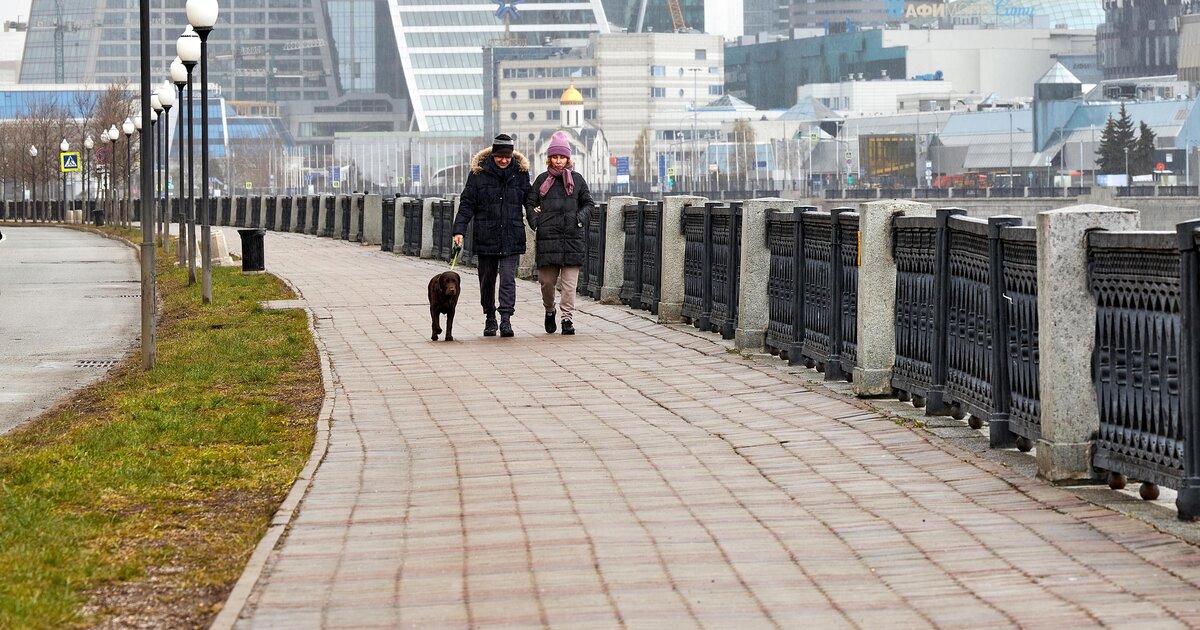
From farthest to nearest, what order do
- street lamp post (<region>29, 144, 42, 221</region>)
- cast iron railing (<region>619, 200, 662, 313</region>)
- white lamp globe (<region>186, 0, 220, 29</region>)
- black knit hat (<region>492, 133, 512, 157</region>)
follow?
street lamp post (<region>29, 144, 42, 221</region>), white lamp globe (<region>186, 0, 220, 29</region>), cast iron railing (<region>619, 200, 662, 313</region>), black knit hat (<region>492, 133, 512, 157</region>)

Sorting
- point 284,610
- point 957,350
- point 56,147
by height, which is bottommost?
point 284,610

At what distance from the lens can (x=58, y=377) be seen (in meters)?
16.4

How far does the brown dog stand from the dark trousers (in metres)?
0.39

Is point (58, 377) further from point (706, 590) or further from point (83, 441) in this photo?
point (706, 590)

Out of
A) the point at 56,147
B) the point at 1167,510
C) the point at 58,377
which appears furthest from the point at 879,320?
the point at 56,147

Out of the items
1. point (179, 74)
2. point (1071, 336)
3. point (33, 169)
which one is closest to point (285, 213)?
point (179, 74)

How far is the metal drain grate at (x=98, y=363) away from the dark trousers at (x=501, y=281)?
11.8 ft

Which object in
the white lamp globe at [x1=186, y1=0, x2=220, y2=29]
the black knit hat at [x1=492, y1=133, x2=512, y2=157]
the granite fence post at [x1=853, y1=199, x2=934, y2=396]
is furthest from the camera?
the white lamp globe at [x1=186, y1=0, x2=220, y2=29]

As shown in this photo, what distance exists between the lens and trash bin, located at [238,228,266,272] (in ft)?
96.7

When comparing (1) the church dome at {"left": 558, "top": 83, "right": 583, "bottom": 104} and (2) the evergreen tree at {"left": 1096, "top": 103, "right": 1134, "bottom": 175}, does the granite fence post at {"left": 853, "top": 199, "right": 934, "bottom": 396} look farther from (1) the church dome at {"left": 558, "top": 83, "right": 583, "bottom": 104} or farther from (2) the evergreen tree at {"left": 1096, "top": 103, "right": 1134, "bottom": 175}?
(1) the church dome at {"left": 558, "top": 83, "right": 583, "bottom": 104}

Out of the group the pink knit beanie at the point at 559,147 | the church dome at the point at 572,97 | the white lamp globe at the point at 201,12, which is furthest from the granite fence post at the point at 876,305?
the church dome at the point at 572,97

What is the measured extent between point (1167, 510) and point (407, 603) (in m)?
3.07

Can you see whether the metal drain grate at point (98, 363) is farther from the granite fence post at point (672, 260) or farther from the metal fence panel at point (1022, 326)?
the metal fence panel at point (1022, 326)

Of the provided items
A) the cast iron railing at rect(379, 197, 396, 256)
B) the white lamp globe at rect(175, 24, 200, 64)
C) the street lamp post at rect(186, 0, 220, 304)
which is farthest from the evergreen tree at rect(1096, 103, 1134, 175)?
the street lamp post at rect(186, 0, 220, 304)
